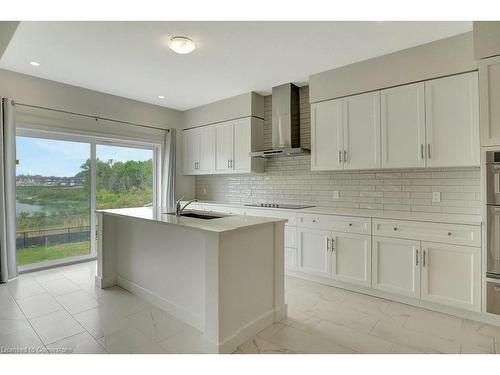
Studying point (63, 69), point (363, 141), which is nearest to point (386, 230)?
point (363, 141)

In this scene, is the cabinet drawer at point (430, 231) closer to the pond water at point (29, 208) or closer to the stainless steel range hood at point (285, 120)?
the stainless steel range hood at point (285, 120)

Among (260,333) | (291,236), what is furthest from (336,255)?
(260,333)

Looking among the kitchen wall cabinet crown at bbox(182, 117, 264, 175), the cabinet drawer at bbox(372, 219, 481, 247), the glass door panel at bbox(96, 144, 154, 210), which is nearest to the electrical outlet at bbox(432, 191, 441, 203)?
the cabinet drawer at bbox(372, 219, 481, 247)

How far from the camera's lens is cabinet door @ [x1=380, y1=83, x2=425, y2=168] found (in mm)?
2965

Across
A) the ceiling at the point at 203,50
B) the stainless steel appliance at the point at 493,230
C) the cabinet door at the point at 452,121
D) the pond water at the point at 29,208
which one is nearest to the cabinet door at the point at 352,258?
the stainless steel appliance at the point at 493,230

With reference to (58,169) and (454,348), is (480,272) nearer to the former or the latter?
(454,348)

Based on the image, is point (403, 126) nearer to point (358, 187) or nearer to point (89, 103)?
point (358, 187)

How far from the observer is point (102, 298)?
294 cm

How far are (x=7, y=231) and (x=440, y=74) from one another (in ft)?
17.2

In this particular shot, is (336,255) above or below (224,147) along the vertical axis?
below

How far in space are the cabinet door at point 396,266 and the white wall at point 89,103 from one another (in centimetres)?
383

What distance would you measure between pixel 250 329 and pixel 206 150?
3.56 metres

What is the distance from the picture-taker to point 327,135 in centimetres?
362
